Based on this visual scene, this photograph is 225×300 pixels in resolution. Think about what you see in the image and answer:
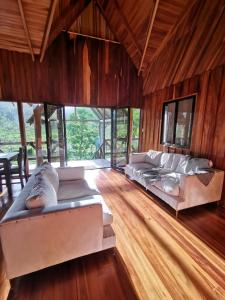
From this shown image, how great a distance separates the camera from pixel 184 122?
349cm

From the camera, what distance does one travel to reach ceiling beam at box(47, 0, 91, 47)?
3.50m

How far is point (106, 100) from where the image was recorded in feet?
15.2

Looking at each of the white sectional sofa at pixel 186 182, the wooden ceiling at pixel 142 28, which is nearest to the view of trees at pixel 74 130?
the wooden ceiling at pixel 142 28

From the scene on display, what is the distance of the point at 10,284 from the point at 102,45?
513 cm

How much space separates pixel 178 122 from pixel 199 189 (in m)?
1.79

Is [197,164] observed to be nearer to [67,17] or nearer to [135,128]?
[135,128]

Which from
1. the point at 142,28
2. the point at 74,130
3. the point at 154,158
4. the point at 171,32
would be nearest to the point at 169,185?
the point at 154,158

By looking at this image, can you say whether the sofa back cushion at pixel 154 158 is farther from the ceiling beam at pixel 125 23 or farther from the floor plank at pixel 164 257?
the ceiling beam at pixel 125 23

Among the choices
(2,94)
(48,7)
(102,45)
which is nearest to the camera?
(48,7)

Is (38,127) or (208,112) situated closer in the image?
(208,112)

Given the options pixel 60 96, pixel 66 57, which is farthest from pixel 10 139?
pixel 66 57

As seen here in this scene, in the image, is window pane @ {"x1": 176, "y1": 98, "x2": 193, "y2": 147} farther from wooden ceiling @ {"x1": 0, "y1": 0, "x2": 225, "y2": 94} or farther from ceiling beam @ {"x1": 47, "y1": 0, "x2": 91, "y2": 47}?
ceiling beam @ {"x1": 47, "y1": 0, "x2": 91, "y2": 47}

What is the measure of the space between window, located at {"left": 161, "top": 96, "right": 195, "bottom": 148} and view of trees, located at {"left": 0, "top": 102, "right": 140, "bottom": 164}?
129cm

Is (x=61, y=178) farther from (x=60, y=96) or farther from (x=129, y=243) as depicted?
(x=60, y=96)
